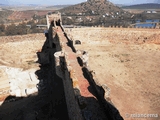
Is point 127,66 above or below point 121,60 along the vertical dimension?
below

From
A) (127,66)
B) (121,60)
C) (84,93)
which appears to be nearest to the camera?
(84,93)

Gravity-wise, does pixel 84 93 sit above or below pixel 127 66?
above

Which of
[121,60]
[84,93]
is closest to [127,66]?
[121,60]

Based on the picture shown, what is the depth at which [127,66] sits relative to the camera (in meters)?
22.5

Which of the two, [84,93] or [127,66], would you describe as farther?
[127,66]

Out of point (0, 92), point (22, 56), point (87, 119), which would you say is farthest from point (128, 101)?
point (22, 56)

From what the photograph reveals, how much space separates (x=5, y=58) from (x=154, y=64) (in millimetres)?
21059

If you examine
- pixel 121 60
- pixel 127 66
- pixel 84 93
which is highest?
pixel 84 93

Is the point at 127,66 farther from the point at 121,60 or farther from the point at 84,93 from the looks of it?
the point at 84,93

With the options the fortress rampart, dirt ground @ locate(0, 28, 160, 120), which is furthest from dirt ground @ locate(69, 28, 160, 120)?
the fortress rampart

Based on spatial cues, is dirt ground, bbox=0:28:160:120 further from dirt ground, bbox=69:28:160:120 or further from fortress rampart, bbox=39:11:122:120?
fortress rampart, bbox=39:11:122:120

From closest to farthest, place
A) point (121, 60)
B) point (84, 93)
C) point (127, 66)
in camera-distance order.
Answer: point (84, 93), point (127, 66), point (121, 60)

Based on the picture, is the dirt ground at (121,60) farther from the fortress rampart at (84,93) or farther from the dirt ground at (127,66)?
the fortress rampart at (84,93)

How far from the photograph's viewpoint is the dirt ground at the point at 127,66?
1482 cm
